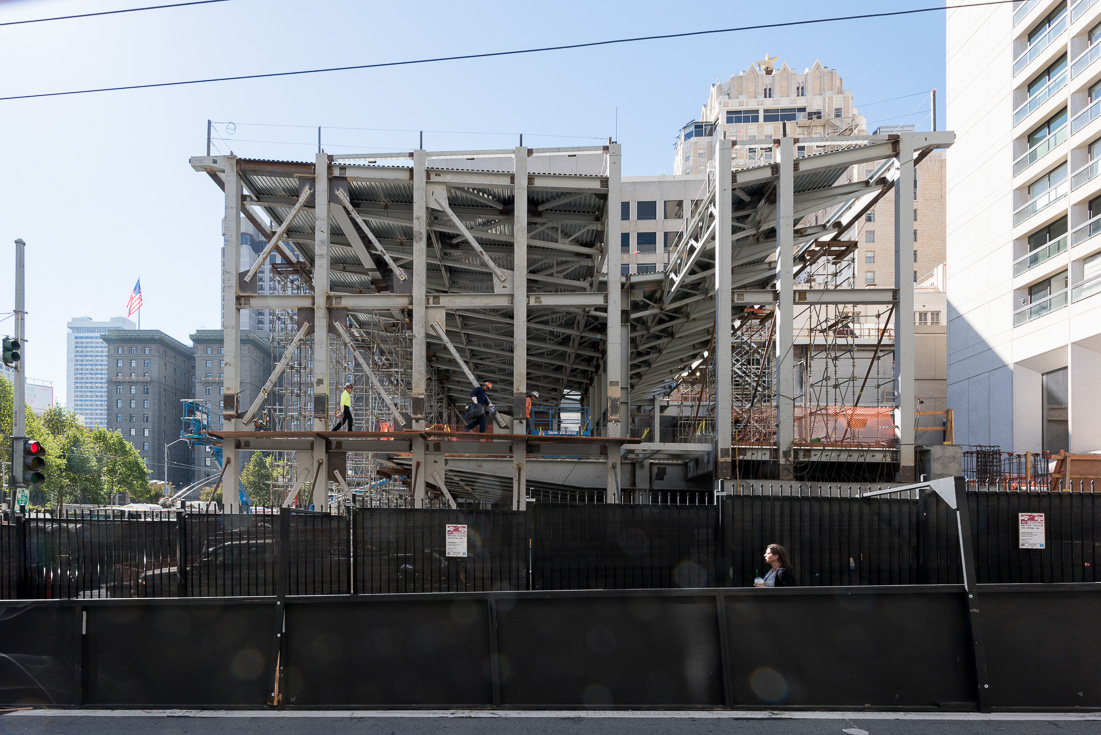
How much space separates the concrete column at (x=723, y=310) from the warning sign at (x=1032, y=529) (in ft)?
41.0

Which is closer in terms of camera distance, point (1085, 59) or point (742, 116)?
point (1085, 59)

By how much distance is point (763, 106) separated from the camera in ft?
359

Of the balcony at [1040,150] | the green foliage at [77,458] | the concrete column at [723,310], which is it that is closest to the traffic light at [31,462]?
the concrete column at [723,310]

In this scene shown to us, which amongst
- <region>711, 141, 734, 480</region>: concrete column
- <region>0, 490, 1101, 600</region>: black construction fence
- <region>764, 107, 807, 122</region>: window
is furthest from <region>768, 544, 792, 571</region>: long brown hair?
<region>764, 107, 807, 122</region>: window

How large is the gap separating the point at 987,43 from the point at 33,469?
139 feet

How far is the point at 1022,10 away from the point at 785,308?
24815 millimetres

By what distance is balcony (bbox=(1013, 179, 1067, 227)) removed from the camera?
109 ft

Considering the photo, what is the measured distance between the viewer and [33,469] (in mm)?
16578

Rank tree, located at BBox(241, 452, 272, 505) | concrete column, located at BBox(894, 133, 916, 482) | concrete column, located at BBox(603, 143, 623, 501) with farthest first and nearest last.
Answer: tree, located at BBox(241, 452, 272, 505) < concrete column, located at BBox(603, 143, 623, 501) < concrete column, located at BBox(894, 133, 916, 482)

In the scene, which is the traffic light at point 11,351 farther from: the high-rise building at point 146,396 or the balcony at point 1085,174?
the high-rise building at point 146,396

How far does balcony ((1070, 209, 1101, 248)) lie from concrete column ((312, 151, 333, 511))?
28.0 meters

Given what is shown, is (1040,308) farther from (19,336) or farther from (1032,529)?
(19,336)

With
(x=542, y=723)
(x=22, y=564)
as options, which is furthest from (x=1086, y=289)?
(x=22, y=564)

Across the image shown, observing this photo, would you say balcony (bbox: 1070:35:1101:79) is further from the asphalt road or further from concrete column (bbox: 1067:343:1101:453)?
the asphalt road
